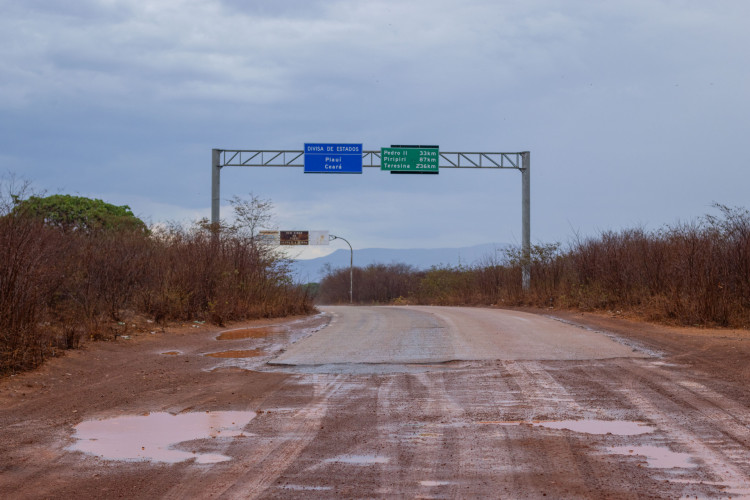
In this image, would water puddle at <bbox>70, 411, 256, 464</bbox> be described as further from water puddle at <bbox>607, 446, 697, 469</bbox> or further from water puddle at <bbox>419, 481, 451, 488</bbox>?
water puddle at <bbox>607, 446, 697, 469</bbox>

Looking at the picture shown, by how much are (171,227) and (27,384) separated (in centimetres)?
1477

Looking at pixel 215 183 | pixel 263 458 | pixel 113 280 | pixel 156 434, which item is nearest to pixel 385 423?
pixel 263 458

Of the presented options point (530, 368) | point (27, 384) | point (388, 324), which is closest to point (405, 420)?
point (530, 368)

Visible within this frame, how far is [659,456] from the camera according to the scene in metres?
5.76

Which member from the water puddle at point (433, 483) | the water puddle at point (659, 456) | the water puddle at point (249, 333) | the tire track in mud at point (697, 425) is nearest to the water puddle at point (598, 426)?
the tire track in mud at point (697, 425)

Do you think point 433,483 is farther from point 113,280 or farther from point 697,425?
point 113,280

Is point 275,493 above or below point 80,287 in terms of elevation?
below

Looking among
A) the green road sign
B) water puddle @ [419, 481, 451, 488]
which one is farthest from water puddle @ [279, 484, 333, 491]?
the green road sign

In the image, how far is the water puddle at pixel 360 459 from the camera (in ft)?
18.6

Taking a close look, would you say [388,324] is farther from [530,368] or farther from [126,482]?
[126,482]

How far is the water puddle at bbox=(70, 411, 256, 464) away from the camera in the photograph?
19.7ft

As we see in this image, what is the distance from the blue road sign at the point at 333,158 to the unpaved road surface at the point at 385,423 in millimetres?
22352

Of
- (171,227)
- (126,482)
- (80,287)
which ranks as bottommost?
(126,482)

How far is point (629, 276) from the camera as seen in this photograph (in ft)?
76.5
